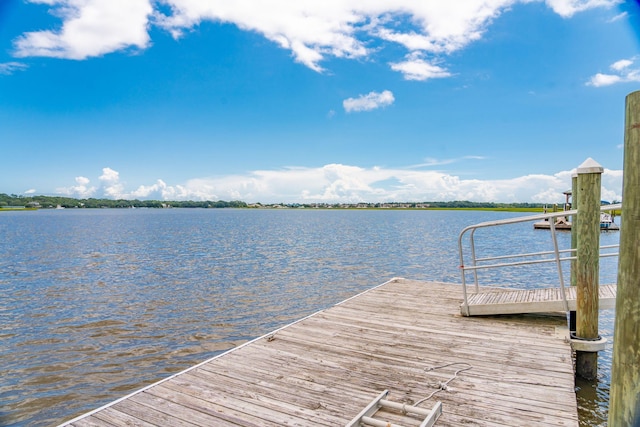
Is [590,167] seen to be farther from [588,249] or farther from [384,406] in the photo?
[384,406]

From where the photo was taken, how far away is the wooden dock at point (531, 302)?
Answer: 22.1ft

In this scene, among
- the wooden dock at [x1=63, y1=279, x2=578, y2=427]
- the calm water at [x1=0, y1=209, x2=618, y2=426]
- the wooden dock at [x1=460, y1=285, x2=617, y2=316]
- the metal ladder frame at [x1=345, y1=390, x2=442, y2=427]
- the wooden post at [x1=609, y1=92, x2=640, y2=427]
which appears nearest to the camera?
the wooden post at [x1=609, y1=92, x2=640, y2=427]

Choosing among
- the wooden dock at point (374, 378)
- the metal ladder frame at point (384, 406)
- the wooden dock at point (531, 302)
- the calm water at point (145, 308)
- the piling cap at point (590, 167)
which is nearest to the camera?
the metal ladder frame at point (384, 406)

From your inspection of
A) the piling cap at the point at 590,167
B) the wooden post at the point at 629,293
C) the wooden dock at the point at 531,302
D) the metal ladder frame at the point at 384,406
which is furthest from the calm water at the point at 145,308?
the wooden post at the point at 629,293

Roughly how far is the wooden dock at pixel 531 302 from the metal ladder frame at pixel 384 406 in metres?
3.96

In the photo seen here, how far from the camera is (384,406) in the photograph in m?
4.01

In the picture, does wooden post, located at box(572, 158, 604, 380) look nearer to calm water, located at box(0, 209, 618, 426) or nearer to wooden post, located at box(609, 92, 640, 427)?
calm water, located at box(0, 209, 618, 426)

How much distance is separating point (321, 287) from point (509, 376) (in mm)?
11317

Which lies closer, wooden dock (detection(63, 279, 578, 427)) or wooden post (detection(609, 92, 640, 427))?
wooden post (detection(609, 92, 640, 427))

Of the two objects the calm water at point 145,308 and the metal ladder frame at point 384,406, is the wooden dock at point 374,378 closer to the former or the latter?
the metal ladder frame at point 384,406

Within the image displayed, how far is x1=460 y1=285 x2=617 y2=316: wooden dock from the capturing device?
22.1 ft

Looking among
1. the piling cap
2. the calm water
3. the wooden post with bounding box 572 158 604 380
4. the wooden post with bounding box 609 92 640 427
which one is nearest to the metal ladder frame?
the wooden post with bounding box 609 92 640 427

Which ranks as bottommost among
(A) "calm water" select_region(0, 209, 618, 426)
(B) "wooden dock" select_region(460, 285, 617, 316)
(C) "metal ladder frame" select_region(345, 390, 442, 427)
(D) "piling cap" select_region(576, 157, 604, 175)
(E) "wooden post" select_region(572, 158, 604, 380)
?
(A) "calm water" select_region(0, 209, 618, 426)

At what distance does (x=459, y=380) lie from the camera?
15.4 feet
